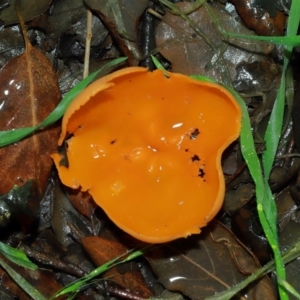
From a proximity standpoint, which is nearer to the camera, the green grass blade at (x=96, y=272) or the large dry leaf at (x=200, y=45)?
the green grass blade at (x=96, y=272)

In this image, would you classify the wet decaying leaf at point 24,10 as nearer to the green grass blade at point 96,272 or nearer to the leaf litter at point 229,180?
the leaf litter at point 229,180

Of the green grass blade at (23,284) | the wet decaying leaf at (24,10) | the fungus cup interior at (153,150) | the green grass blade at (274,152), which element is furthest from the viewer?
the wet decaying leaf at (24,10)

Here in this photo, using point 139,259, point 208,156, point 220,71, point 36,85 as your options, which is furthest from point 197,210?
point 36,85

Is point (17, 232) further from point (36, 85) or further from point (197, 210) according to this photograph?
point (197, 210)

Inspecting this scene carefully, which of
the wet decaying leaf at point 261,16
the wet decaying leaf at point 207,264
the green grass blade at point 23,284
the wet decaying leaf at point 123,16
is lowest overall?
the wet decaying leaf at point 207,264

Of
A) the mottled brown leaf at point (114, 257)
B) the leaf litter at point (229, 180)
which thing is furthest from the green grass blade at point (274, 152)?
the mottled brown leaf at point (114, 257)

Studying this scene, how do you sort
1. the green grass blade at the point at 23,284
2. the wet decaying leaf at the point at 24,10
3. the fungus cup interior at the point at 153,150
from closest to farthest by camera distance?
the fungus cup interior at the point at 153,150, the green grass blade at the point at 23,284, the wet decaying leaf at the point at 24,10

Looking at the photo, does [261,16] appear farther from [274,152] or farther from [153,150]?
[153,150]
